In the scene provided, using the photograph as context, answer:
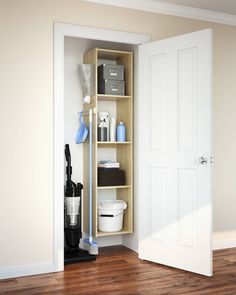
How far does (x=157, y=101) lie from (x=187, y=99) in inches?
12.8

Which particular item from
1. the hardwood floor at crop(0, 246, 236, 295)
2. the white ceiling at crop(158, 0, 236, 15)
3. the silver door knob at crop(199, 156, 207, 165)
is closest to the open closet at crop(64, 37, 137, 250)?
the hardwood floor at crop(0, 246, 236, 295)

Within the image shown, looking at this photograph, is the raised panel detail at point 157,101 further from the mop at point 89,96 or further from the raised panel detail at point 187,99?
the mop at point 89,96

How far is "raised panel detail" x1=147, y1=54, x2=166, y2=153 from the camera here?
373cm

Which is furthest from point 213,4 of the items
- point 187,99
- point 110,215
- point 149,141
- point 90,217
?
point 90,217

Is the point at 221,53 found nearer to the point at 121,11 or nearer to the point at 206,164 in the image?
the point at 121,11

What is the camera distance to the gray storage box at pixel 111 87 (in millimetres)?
4090

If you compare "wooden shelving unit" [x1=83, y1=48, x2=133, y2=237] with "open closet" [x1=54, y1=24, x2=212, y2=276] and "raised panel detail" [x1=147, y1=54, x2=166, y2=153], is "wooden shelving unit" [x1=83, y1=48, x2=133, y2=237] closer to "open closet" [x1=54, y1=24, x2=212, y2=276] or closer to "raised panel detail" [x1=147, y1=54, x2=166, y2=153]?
"open closet" [x1=54, y1=24, x2=212, y2=276]

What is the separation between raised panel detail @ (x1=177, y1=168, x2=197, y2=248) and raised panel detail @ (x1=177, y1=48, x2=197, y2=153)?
9.3 inches

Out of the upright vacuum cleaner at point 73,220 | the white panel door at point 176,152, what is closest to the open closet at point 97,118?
the upright vacuum cleaner at point 73,220

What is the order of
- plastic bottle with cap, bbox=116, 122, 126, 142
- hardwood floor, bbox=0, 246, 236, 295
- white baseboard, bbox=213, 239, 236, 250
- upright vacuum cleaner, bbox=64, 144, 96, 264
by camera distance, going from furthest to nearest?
white baseboard, bbox=213, 239, 236, 250 < plastic bottle with cap, bbox=116, 122, 126, 142 < upright vacuum cleaner, bbox=64, 144, 96, 264 < hardwood floor, bbox=0, 246, 236, 295

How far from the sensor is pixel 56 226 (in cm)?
354

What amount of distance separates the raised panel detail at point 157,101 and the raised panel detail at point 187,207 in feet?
1.16

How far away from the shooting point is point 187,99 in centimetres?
356

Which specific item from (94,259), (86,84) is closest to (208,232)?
(94,259)
